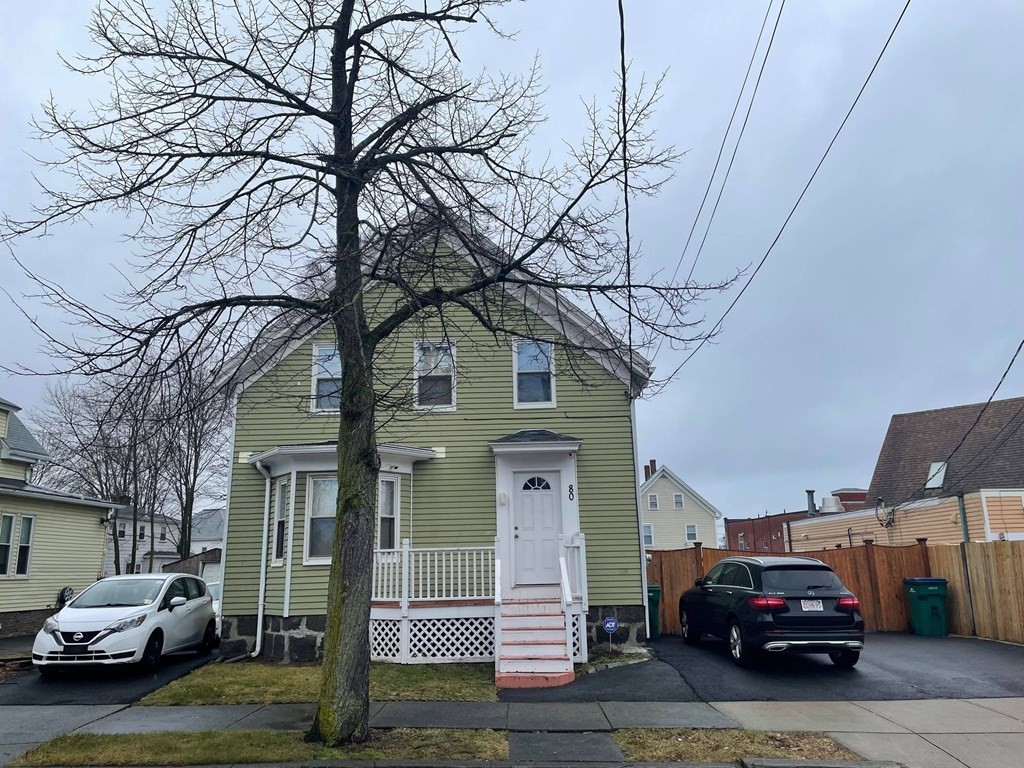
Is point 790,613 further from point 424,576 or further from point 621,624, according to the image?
point 424,576

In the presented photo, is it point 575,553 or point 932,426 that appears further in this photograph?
point 932,426

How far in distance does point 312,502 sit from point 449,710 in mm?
5466

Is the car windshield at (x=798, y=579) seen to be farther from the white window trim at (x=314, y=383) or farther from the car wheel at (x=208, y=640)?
the car wheel at (x=208, y=640)

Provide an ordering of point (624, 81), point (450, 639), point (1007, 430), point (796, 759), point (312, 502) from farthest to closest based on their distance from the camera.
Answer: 1. point (1007, 430)
2. point (312, 502)
3. point (450, 639)
4. point (624, 81)
5. point (796, 759)

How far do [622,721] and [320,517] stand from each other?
22.4 ft

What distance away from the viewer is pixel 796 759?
265 inches

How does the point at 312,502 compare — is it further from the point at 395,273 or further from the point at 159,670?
the point at 395,273

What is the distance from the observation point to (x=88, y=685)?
10.6 m

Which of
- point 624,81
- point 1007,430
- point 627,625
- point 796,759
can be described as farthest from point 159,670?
point 1007,430

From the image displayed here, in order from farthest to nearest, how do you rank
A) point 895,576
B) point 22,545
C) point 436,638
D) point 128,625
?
point 22,545, point 895,576, point 436,638, point 128,625

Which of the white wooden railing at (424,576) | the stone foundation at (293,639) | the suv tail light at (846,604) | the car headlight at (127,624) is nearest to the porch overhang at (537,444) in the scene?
the white wooden railing at (424,576)

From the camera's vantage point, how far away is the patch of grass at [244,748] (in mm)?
6801

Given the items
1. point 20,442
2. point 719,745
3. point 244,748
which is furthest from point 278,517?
point 20,442

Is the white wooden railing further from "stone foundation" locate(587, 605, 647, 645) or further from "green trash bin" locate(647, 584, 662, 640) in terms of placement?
"green trash bin" locate(647, 584, 662, 640)
